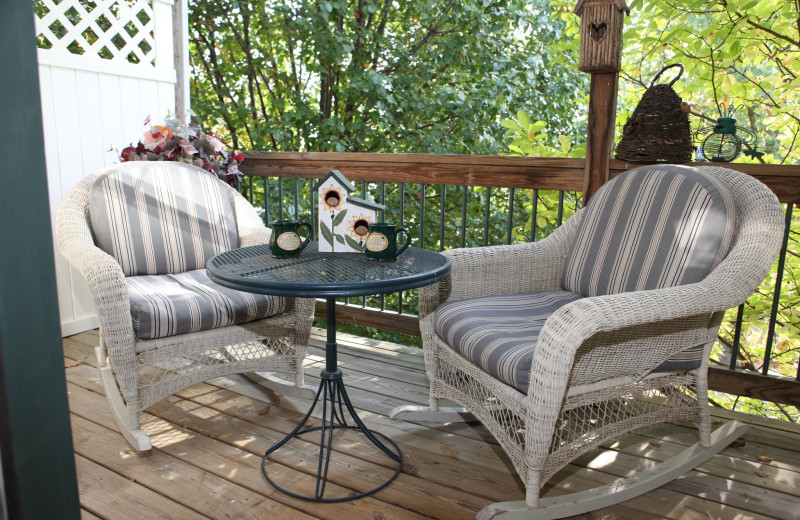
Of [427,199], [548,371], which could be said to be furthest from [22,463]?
[427,199]

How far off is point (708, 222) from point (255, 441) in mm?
1634

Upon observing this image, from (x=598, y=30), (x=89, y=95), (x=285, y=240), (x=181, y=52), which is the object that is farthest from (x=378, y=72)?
(x=285, y=240)

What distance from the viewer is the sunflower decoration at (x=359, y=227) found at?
1983mm

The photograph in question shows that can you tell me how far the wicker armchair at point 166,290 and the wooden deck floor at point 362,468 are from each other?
0.41 feet

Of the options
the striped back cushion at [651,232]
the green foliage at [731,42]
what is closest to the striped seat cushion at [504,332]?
the striped back cushion at [651,232]

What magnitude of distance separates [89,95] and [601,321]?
112 inches

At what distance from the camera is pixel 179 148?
2969mm

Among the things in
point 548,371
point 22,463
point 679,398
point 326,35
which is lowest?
point 679,398

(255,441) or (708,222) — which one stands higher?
(708,222)

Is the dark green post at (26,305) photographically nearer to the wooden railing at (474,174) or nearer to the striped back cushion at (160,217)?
the striped back cushion at (160,217)

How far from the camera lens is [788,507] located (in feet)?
5.65

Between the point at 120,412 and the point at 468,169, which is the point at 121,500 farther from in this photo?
the point at 468,169

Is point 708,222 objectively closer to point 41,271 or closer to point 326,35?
point 41,271

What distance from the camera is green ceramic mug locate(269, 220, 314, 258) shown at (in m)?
1.93
